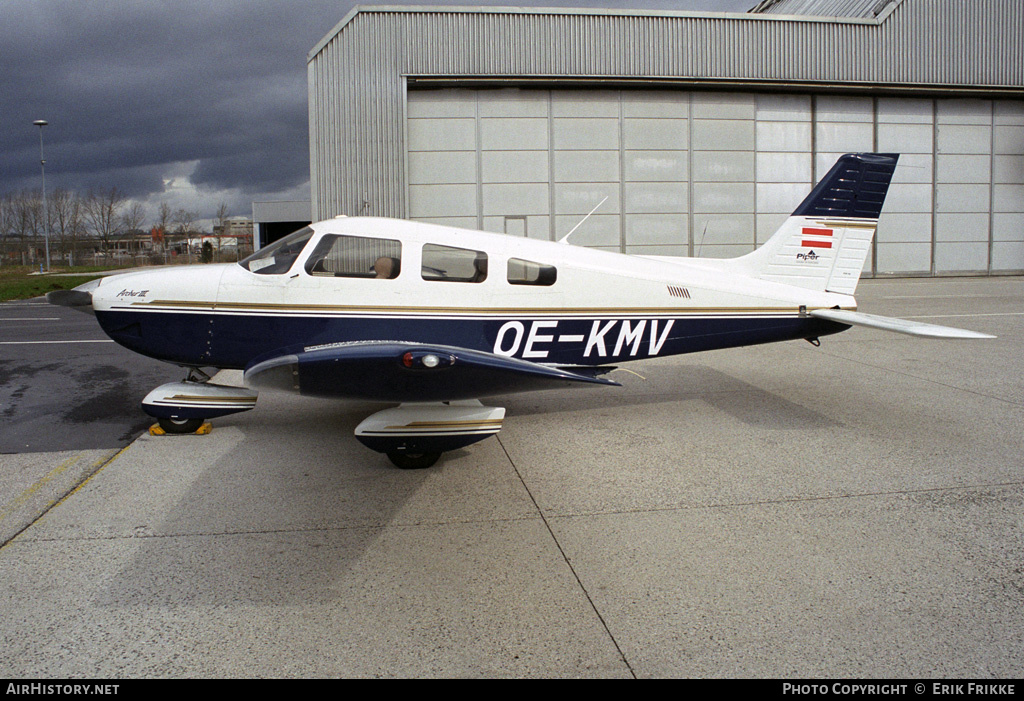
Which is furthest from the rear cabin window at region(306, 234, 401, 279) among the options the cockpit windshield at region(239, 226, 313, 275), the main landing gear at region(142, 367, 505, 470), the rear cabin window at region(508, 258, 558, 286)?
the main landing gear at region(142, 367, 505, 470)

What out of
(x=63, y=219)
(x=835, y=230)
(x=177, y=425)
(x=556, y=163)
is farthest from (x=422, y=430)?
(x=63, y=219)

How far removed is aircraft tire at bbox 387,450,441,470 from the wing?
3.62 feet

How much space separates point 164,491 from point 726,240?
822 inches

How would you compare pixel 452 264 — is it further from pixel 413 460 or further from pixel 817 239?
pixel 817 239

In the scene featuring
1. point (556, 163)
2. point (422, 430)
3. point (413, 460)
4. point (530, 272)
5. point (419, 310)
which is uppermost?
point (556, 163)

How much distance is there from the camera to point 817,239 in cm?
724

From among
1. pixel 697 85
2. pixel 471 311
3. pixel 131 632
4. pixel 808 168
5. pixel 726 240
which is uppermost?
pixel 697 85

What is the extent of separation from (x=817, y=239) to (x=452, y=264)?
3.97 meters

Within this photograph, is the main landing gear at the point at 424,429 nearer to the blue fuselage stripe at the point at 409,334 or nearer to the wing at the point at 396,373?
the blue fuselage stripe at the point at 409,334

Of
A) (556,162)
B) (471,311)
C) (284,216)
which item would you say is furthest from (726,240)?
(284,216)

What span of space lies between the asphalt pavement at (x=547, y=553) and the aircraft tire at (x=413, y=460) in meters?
0.08

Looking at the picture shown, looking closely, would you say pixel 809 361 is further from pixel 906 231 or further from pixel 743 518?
pixel 906 231

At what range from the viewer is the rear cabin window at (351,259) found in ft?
19.1

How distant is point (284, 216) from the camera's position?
4509cm
